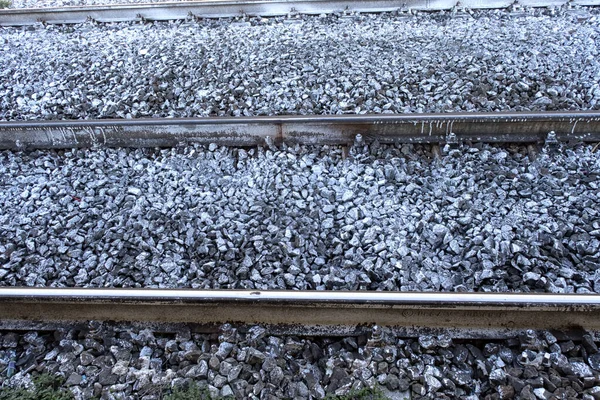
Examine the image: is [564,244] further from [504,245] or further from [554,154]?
[554,154]

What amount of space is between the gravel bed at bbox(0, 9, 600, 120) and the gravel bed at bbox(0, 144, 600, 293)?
34.8 inches

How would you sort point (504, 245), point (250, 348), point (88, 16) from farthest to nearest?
point (88, 16), point (504, 245), point (250, 348)

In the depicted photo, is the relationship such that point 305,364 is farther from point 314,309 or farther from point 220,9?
point 220,9

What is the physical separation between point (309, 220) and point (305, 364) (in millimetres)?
1224

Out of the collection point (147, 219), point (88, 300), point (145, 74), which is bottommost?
point (88, 300)

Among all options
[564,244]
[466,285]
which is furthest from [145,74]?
[564,244]

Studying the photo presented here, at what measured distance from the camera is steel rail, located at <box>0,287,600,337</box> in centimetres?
270

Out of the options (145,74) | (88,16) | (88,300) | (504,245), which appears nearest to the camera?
(88,300)

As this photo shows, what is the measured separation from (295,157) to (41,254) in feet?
7.64

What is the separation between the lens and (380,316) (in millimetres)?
2797

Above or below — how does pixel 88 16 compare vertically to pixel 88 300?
above

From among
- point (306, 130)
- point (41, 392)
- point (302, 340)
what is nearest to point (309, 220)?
point (302, 340)

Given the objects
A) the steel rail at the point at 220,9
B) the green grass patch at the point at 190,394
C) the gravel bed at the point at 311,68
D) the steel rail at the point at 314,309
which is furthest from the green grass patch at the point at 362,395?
the steel rail at the point at 220,9

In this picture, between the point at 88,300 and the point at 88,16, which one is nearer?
the point at 88,300
